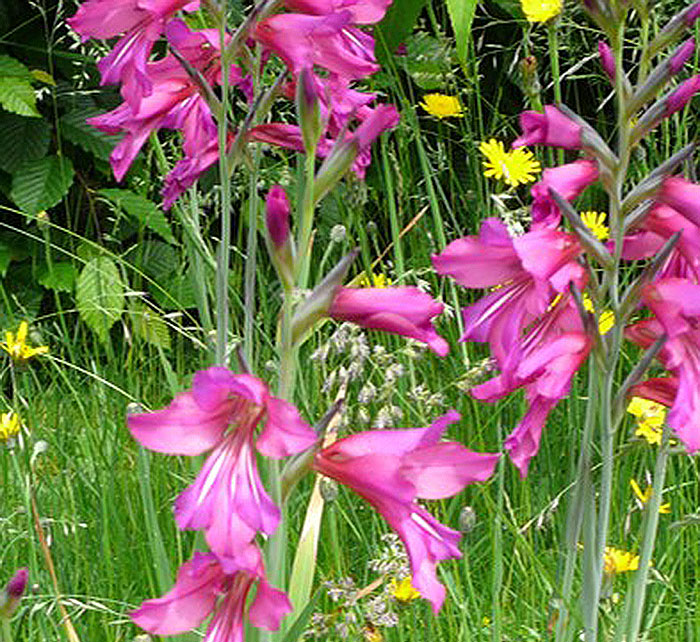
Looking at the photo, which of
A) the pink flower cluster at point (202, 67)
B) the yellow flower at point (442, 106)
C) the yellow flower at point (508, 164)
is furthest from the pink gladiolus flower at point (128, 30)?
the yellow flower at point (442, 106)

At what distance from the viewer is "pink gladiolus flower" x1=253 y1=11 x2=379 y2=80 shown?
1.05 metres

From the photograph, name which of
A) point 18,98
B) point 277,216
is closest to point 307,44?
point 277,216

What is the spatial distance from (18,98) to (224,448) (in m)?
2.16

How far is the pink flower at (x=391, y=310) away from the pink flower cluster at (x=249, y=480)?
0.07 m

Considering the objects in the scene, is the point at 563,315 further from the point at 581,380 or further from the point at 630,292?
the point at 581,380

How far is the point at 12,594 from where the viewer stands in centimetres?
92

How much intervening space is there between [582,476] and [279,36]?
42cm

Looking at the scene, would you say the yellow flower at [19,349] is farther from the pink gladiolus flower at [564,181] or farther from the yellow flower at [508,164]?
the pink gladiolus flower at [564,181]

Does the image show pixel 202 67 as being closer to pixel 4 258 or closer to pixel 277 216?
pixel 277 216

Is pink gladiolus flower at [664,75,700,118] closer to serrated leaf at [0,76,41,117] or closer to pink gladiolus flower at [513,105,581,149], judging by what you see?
pink gladiolus flower at [513,105,581,149]

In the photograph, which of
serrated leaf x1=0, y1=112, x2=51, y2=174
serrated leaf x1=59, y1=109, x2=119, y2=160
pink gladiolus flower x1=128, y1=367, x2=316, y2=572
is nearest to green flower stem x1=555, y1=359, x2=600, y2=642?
pink gladiolus flower x1=128, y1=367, x2=316, y2=572

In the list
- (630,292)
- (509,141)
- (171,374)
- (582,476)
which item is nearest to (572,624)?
(582,476)

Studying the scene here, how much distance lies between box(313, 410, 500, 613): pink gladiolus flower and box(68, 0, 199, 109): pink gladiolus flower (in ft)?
1.26

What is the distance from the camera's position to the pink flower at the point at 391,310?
96cm
